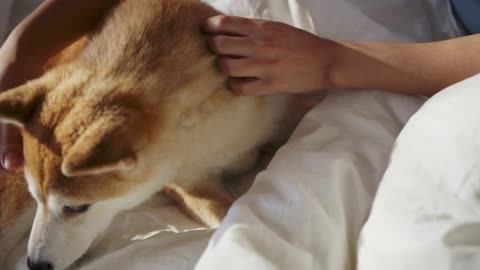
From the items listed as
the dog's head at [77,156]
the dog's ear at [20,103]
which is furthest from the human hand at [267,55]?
the dog's ear at [20,103]

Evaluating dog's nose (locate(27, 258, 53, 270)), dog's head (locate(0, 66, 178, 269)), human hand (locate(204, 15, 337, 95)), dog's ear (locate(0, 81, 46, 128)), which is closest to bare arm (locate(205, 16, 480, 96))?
human hand (locate(204, 15, 337, 95))

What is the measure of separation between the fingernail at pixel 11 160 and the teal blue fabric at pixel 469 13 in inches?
33.1

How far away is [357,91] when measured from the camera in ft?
3.20

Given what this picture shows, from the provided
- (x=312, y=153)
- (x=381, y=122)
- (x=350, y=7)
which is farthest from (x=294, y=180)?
(x=350, y=7)

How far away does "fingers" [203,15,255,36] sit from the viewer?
2.97ft

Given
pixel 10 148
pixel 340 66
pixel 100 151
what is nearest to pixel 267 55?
pixel 340 66

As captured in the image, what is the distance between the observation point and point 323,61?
3.16ft

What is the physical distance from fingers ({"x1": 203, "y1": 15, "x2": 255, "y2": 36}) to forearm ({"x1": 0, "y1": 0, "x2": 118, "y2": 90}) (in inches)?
9.3

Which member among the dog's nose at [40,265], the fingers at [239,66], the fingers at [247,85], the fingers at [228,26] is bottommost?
the dog's nose at [40,265]

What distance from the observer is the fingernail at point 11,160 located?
0.88 meters

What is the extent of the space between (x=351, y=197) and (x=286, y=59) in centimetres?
29

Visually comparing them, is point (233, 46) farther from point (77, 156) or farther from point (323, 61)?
point (77, 156)

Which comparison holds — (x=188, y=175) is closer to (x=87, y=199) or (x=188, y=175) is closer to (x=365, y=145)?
(x=87, y=199)

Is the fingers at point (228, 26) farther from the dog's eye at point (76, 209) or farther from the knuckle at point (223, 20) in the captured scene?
Answer: the dog's eye at point (76, 209)
